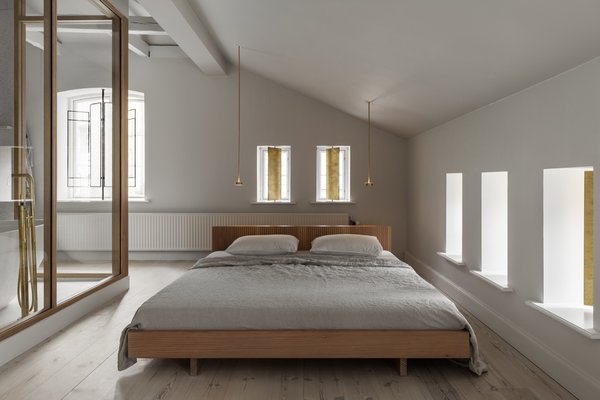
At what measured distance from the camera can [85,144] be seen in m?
4.10

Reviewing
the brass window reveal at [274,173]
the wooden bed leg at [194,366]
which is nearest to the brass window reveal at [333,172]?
the brass window reveal at [274,173]

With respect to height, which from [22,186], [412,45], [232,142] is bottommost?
[22,186]

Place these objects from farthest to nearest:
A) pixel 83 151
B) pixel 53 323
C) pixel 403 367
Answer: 1. pixel 83 151
2. pixel 53 323
3. pixel 403 367

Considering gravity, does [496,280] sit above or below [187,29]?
below

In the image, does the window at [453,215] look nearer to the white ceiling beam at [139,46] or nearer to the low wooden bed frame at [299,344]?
the low wooden bed frame at [299,344]

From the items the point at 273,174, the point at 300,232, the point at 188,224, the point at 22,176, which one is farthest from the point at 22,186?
the point at 273,174

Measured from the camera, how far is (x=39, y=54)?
3.36 m

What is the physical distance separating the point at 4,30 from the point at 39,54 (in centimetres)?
35

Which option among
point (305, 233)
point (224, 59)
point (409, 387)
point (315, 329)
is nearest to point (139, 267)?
point (305, 233)

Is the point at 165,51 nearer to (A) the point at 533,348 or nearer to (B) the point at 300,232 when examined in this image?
(B) the point at 300,232

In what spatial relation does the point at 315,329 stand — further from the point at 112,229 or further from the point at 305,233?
the point at 112,229

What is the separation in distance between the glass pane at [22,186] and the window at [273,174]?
357cm

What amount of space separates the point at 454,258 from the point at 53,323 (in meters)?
3.52

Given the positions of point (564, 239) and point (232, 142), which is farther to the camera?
point (232, 142)
